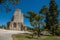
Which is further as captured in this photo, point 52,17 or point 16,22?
point 16,22

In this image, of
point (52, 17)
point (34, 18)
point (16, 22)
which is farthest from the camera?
point (16, 22)

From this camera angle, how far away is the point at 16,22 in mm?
69312

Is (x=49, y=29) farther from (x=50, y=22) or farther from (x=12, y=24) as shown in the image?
(x=12, y=24)

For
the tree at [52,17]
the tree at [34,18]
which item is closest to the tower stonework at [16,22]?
the tree at [52,17]

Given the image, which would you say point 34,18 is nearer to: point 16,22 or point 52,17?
point 52,17

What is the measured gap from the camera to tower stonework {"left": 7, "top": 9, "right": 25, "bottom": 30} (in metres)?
67.4

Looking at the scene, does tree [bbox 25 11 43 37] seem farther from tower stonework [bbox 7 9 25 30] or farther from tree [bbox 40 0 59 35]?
tower stonework [bbox 7 9 25 30]

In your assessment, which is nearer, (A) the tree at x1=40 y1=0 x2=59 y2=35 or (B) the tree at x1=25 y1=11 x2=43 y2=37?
(B) the tree at x1=25 y1=11 x2=43 y2=37

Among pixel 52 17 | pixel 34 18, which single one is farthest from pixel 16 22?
pixel 34 18

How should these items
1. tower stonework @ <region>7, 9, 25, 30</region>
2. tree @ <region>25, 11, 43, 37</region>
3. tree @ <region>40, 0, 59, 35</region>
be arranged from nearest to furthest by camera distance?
tree @ <region>25, 11, 43, 37</region> < tree @ <region>40, 0, 59, 35</region> < tower stonework @ <region>7, 9, 25, 30</region>

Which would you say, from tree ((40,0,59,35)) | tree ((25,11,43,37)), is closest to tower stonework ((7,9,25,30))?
tree ((40,0,59,35))

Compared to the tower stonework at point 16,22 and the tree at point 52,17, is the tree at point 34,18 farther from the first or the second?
the tower stonework at point 16,22

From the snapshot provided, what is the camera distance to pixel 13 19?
2741 inches

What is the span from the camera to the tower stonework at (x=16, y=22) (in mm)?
67375
